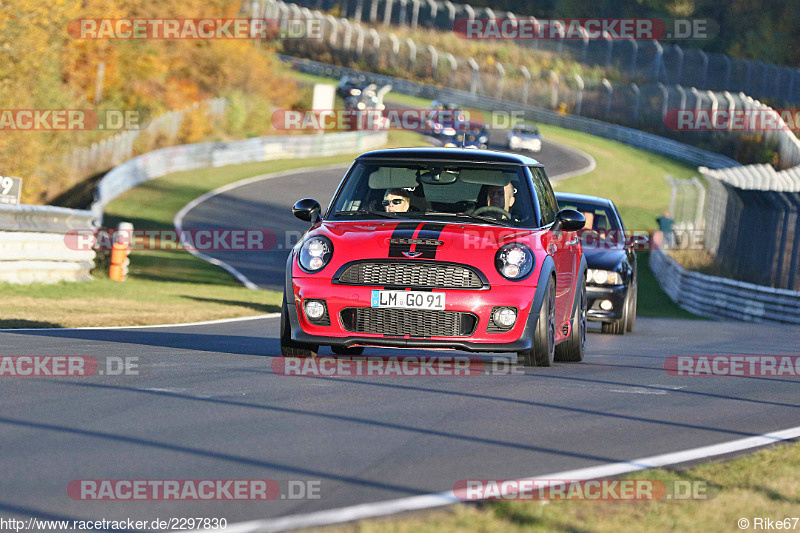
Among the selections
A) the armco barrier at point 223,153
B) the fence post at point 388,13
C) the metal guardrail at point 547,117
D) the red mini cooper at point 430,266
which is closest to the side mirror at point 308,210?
the red mini cooper at point 430,266

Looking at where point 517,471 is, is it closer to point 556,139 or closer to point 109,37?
point 109,37

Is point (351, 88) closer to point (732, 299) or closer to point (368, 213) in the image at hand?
point (732, 299)

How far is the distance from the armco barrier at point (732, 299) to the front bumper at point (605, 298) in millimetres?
7467

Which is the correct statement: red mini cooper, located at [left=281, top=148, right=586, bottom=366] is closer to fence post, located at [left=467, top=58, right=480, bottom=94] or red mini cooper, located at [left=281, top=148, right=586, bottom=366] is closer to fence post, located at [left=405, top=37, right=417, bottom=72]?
fence post, located at [left=467, top=58, right=480, bottom=94]

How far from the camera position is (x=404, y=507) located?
16.4ft

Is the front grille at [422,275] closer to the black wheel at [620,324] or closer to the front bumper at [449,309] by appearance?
the front bumper at [449,309]

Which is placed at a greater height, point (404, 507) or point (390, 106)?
point (390, 106)

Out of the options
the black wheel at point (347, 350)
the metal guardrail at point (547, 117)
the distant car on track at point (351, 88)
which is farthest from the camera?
the distant car on track at point (351, 88)

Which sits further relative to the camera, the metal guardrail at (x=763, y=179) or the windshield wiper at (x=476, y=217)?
the metal guardrail at (x=763, y=179)

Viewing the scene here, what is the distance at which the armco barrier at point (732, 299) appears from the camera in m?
22.5

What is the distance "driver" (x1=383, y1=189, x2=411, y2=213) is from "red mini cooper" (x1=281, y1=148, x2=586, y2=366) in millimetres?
11

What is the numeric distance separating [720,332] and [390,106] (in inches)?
2176

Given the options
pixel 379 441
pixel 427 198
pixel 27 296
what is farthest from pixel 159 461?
pixel 27 296

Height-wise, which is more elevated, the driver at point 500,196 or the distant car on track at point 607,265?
the driver at point 500,196
